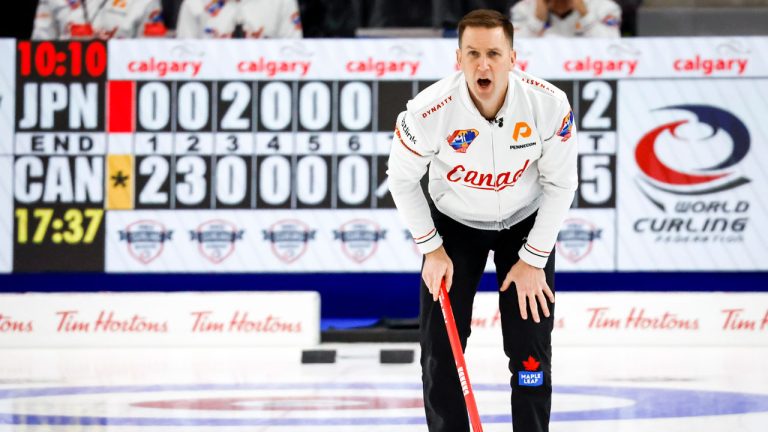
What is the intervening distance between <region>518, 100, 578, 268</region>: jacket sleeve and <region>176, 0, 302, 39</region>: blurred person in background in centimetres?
612

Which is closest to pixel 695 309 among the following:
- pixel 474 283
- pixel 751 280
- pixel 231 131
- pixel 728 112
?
pixel 751 280

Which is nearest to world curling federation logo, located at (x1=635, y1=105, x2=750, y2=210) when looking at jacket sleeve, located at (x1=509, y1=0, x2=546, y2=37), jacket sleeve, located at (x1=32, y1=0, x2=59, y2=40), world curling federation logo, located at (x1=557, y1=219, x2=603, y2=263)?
world curling federation logo, located at (x1=557, y1=219, x2=603, y2=263)

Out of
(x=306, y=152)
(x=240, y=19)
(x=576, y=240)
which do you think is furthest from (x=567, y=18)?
(x=240, y=19)

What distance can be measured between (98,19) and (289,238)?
2468 mm

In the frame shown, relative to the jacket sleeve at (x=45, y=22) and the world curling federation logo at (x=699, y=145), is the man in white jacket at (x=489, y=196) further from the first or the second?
the jacket sleeve at (x=45, y=22)

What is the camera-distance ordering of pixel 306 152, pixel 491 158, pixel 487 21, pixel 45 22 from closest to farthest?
1. pixel 487 21
2. pixel 491 158
3. pixel 306 152
4. pixel 45 22

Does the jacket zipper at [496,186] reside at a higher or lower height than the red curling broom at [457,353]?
higher

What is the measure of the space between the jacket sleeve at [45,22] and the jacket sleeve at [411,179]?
6738mm

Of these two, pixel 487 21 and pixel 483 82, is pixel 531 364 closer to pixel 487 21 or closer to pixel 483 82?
pixel 483 82

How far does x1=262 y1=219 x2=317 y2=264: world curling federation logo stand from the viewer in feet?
30.7

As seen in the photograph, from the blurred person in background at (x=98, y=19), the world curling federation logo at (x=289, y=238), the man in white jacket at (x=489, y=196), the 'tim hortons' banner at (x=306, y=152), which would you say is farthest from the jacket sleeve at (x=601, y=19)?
the man in white jacket at (x=489, y=196)

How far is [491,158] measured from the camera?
3902mm

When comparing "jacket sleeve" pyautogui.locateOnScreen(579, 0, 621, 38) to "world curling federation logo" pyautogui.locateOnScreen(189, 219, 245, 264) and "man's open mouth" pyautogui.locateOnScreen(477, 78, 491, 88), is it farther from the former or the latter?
"man's open mouth" pyautogui.locateOnScreen(477, 78, 491, 88)

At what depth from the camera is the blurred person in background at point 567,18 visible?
968 centimetres
